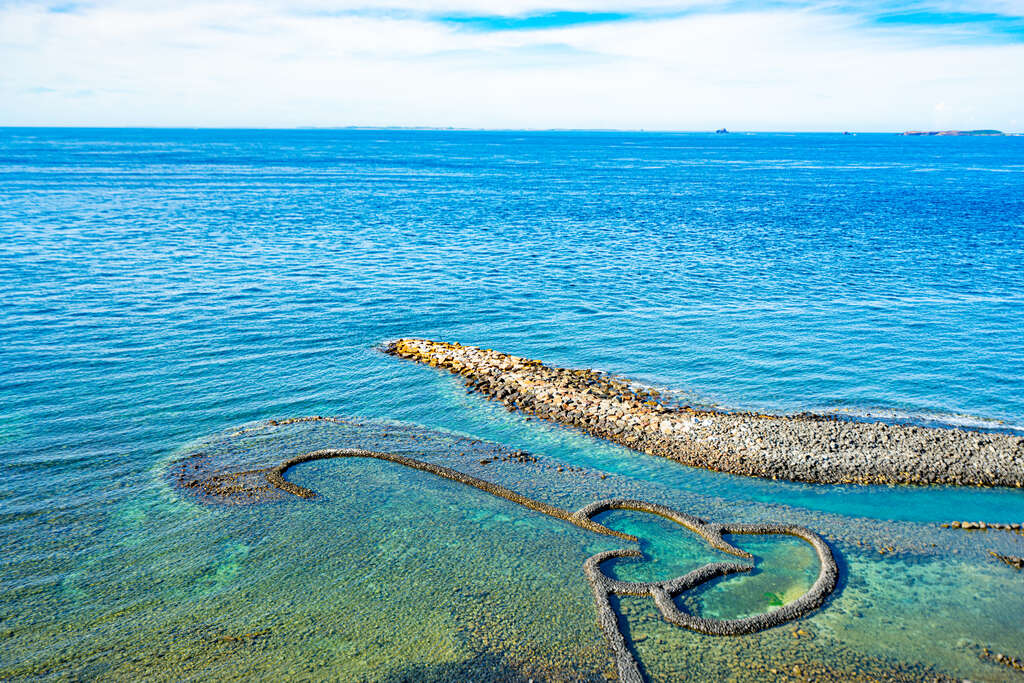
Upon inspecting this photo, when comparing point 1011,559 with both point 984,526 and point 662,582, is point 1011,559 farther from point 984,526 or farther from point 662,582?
point 662,582

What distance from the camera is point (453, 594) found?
1925 cm

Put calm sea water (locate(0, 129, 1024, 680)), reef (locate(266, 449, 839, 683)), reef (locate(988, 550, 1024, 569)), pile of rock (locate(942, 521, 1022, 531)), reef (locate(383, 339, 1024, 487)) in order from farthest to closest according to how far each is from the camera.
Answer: reef (locate(383, 339, 1024, 487)) → pile of rock (locate(942, 521, 1022, 531)) → reef (locate(988, 550, 1024, 569)) → reef (locate(266, 449, 839, 683)) → calm sea water (locate(0, 129, 1024, 680))

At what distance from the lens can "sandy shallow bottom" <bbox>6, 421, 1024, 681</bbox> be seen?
16578mm

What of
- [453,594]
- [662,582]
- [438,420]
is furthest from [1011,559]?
[438,420]

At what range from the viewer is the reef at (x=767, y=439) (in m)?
25.3

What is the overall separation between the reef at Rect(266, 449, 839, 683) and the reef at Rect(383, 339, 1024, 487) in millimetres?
3993

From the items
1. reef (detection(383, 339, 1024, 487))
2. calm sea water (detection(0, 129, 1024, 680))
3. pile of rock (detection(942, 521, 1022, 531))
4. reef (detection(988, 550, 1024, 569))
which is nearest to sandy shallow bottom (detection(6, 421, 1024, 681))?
calm sea water (detection(0, 129, 1024, 680))

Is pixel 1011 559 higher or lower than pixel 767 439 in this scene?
lower

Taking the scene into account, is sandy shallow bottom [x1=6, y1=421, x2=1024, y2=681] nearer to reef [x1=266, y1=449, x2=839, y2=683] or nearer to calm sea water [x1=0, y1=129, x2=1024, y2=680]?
calm sea water [x1=0, y1=129, x2=1024, y2=680]

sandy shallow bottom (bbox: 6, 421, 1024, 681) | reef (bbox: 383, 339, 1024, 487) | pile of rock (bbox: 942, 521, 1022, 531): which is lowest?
sandy shallow bottom (bbox: 6, 421, 1024, 681)

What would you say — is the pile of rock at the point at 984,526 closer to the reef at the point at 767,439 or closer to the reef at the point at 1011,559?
the reef at the point at 1011,559

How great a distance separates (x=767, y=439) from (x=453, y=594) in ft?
48.0

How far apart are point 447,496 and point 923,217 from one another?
8495cm

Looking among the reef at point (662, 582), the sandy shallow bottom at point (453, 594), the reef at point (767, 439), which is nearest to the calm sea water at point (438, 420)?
the sandy shallow bottom at point (453, 594)
